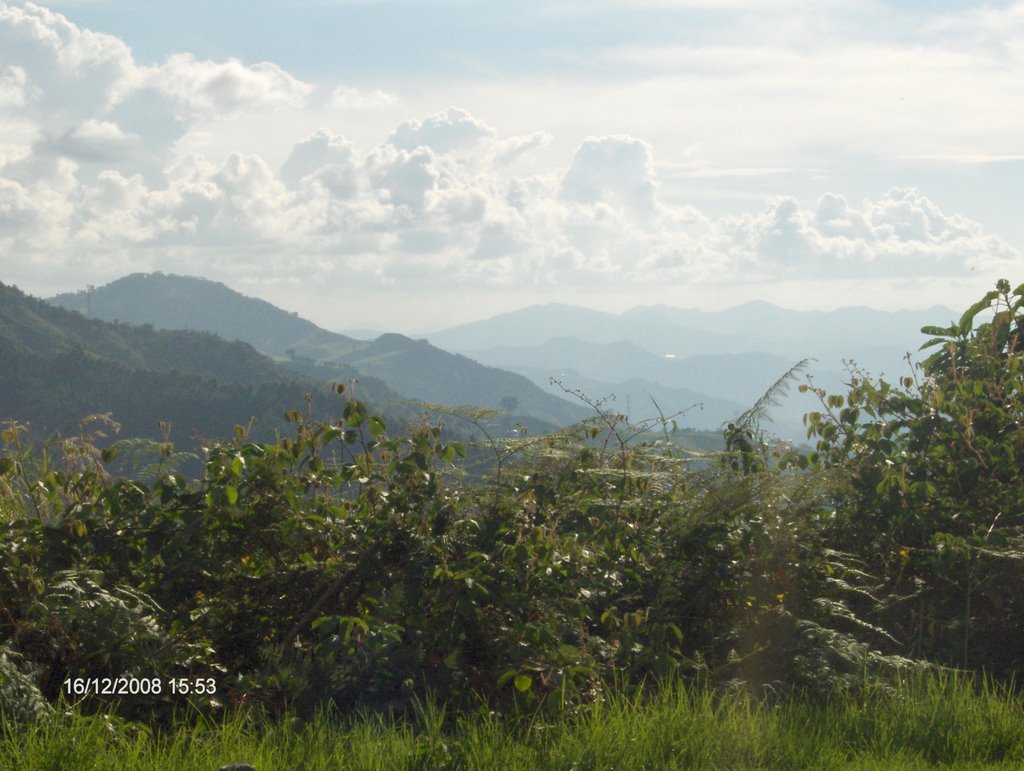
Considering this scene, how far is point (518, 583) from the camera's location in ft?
14.6

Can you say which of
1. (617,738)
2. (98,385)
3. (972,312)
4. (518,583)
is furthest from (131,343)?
(617,738)

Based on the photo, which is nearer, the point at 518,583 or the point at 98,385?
the point at 518,583

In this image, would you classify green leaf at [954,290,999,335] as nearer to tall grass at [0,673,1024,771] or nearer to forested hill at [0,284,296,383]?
tall grass at [0,673,1024,771]

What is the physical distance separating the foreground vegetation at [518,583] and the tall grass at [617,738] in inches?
A: 0.9

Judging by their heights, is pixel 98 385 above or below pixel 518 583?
below

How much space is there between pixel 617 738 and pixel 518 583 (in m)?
0.90

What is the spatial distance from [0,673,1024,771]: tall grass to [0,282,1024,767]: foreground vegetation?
0.07 feet

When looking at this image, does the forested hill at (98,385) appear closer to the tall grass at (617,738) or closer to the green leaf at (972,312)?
the green leaf at (972,312)

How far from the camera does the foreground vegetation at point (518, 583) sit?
4020 mm

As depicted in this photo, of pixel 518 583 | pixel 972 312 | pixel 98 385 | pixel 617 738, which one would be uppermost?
pixel 972 312

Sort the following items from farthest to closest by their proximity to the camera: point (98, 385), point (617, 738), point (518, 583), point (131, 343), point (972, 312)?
point (131, 343) → point (98, 385) → point (972, 312) → point (518, 583) → point (617, 738)

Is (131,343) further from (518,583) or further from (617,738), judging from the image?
(617,738)

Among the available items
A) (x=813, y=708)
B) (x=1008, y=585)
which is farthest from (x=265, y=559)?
(x=1008, y=585)

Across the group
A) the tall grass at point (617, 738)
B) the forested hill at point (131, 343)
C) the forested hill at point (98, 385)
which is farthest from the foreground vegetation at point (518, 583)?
the forested hill at point (131, 343)
